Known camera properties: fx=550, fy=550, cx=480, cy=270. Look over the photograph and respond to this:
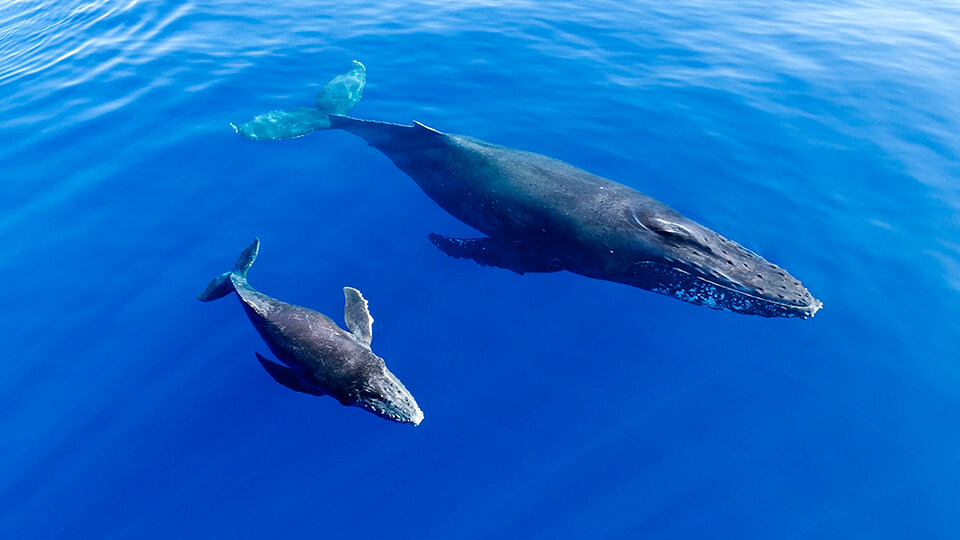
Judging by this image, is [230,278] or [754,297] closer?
[754,297]

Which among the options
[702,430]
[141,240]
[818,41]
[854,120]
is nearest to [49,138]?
[141,240]

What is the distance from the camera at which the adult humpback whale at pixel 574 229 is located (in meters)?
8.57

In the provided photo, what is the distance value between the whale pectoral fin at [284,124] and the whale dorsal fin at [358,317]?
6.02 m

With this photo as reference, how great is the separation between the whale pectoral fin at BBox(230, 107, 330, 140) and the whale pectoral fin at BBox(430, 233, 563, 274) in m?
5.41

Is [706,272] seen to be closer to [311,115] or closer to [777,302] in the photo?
[777,302]

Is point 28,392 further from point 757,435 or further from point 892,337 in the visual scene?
point 892,337

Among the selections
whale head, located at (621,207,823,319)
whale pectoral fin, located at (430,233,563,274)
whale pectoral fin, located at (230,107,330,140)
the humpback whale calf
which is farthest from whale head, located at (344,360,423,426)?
whale pectoral fin, located at (230,107,330,140)

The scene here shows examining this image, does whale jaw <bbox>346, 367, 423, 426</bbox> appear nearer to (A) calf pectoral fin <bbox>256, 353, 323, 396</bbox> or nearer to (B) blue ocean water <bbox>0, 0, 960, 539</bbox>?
(B) blue ocean water <bbox>0, 0, 960, 539</bbox>

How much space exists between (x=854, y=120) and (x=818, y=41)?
528 cm

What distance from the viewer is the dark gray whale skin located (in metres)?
8.56

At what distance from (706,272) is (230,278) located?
Answer: 7964 millimetres

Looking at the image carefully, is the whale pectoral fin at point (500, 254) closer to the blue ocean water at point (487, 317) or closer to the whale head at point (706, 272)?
the blue ocean water at point (487, 317)

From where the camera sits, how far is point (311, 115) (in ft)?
46.6

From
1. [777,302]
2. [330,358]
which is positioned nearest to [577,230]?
[777,302]
